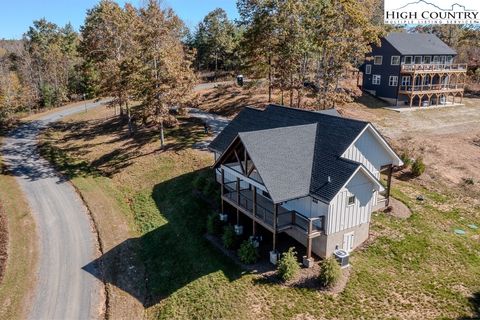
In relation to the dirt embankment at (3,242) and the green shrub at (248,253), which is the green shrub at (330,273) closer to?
the green shrub at (248,253)

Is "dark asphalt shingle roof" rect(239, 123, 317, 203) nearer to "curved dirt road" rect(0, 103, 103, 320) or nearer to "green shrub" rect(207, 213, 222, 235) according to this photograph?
"green shrub" rect(207, 213, 222, 235)

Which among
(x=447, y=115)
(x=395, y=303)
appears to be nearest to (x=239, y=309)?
(x=395, y=303)

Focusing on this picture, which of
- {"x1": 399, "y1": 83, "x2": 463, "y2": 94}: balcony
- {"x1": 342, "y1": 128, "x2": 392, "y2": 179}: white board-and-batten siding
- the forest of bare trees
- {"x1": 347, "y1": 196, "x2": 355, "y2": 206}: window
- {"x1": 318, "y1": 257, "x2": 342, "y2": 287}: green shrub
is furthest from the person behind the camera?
{"x1": 399, "y1": 83, "x2": 463, "y2": 94}: balcony

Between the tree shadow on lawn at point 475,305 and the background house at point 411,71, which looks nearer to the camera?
the tree shadow on lawn at point 475,305

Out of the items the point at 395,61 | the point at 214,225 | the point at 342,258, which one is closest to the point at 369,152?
the point at 342,258

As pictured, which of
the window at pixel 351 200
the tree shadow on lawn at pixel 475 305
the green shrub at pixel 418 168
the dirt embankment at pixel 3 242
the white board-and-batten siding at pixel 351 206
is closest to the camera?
the tree shadow on lawn at pixel 475 305

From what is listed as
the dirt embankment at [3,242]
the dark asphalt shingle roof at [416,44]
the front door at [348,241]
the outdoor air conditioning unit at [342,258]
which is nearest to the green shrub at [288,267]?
the outdoor air conditioning unit at [342,258]

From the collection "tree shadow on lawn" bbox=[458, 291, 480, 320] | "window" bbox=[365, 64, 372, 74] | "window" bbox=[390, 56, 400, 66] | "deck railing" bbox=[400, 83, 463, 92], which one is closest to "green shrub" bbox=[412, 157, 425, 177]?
"tree shadow on lawn" bbox=[458, 291, 480, 320]
